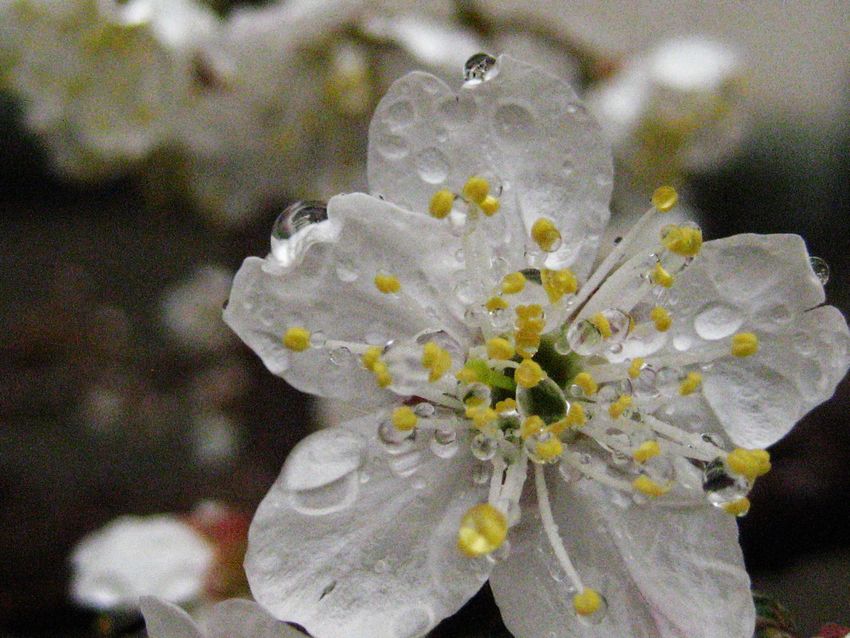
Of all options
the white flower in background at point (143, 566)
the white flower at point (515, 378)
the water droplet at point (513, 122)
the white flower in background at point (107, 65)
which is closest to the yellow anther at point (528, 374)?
the white flower at point (515, 378)

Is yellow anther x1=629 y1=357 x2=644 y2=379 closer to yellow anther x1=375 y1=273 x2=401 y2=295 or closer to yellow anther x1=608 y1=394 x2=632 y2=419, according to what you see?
yellow anther x1=608 y1=394 x2=632 y2=419

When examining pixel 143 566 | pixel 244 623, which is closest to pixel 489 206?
pixel 244 623

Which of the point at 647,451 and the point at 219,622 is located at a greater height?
the point at 647,451

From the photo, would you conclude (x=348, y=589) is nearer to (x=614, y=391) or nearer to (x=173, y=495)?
(x=614, y=391)

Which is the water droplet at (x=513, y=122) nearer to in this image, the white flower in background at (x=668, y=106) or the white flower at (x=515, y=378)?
the white flower at (x=515, y=378)

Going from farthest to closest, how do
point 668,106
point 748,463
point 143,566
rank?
point 668,106
point 143,566
point 748,463

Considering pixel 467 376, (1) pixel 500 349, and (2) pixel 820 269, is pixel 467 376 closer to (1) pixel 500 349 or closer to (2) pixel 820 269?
(1) pixel 500 349
